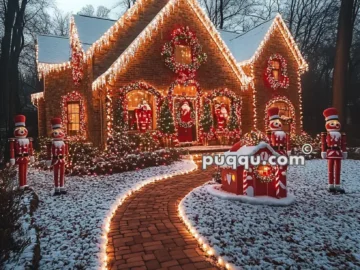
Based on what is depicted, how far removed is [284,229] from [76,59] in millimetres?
13505

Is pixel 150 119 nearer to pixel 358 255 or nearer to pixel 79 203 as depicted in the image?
pixel 79 203

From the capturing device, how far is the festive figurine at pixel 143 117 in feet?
43.3

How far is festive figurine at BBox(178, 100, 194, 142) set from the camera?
46.8 feet

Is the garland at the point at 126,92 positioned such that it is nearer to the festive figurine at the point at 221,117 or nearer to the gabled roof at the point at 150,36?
the gabled roof at the point at 150,36

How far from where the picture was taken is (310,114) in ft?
90.7

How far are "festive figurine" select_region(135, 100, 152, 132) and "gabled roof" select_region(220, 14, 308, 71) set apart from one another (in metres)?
7.43

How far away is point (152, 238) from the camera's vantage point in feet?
13.8

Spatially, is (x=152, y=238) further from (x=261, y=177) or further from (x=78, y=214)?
(x=261, y=177)

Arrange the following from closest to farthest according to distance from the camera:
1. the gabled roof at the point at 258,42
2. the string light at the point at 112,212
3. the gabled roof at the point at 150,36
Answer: the string light at the point at 112,212
the gabled roof at the point at 150,36
the gabled roof at the point at 258,42

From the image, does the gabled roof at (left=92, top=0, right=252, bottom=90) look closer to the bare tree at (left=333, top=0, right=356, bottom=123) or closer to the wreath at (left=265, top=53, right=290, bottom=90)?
the wreath at (left=265, top=53, right=290, bottom=90)

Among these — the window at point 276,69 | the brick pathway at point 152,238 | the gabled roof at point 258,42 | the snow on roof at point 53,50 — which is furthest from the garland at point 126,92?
the window at point 276,69

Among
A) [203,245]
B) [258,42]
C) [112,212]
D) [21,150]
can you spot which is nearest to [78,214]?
[112,212]

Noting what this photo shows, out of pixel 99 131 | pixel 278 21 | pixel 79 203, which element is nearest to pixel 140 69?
pixel 99 131

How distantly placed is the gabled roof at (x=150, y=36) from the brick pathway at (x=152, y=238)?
7281mm
